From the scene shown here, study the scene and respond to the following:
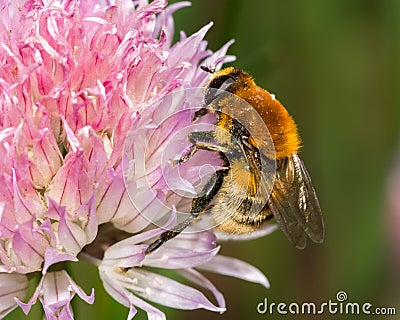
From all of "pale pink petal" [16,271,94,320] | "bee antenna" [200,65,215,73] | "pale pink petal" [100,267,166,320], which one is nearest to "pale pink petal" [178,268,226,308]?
"pale pink petal" [100,267,166,320]

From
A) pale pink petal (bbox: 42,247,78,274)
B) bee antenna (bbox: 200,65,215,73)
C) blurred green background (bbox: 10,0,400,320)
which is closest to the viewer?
pale pink petal (bbox: 42,247,78,274)

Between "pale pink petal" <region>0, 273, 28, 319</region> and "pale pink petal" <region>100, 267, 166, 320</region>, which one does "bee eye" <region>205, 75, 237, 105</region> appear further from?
"pale pink petal" <region>0, 273, 28, 319</region>

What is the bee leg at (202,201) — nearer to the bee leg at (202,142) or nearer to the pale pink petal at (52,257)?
the bee leg at (202,142)

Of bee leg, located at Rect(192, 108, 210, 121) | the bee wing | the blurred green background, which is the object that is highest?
bee leg, located at Rect(192, 108, 210, 121)

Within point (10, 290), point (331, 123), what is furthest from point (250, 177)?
point (331, 123)

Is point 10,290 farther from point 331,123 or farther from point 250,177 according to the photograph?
point 331,123

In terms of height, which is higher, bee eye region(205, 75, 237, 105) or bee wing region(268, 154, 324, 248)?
bee eye region(205, 75, 237, 105)

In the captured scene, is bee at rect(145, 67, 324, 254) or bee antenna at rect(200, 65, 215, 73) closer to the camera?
bee at rect(145, 67, 324, 254)
